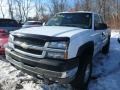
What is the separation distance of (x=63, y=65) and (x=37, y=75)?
2.21 feet

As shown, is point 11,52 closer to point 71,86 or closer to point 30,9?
point 71,86

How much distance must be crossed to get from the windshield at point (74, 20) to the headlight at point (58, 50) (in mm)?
1766

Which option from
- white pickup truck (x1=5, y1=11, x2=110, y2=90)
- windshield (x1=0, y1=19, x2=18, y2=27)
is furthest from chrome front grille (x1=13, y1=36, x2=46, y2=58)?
windshield (x1=0, y1=19, x2=18, y2=27)

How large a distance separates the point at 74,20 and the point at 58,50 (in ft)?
7.52

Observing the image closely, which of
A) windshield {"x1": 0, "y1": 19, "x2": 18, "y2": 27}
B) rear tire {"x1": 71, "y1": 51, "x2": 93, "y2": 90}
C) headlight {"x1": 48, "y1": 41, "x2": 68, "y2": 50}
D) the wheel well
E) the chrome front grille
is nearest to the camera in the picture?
headlight {"x1": 48, "y1": 41, "x2": 68, "y2": 50}

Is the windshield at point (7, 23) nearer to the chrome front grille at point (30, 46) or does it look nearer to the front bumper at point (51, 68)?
the chrome front grille at point (30, 46)

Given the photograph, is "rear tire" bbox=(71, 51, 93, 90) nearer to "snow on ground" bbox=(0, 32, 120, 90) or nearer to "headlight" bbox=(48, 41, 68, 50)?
"snow on ground" bbox=(0, 32, 120, 90)

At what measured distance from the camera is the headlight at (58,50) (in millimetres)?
4375

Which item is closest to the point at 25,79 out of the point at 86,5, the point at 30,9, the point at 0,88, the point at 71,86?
the point at 0,88

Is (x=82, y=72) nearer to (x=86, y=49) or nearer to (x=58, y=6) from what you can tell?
(x=86, y=49)

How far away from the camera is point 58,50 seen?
442 cm

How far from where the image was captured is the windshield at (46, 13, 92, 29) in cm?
629

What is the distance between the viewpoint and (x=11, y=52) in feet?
17.4

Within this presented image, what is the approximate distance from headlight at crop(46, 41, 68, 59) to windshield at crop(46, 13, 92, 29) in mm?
1766
